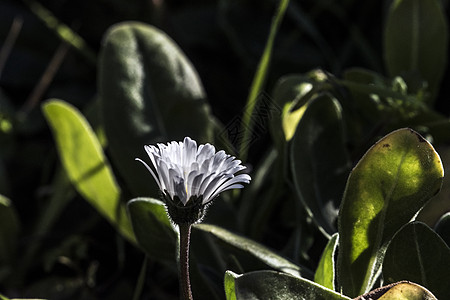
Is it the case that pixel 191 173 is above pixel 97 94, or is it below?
above

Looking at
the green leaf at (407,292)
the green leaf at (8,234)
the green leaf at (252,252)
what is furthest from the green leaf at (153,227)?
the green leaf at (8,234)

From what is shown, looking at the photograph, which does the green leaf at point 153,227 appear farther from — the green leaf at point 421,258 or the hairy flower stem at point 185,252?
the green leaf at point 421,258

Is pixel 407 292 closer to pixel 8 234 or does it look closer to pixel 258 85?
pixel 258 85

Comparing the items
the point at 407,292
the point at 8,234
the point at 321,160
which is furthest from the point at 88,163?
the point at 407,292

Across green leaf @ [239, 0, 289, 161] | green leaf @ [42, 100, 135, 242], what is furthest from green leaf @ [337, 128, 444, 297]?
green leaf @ [42, 100, 135, 242]

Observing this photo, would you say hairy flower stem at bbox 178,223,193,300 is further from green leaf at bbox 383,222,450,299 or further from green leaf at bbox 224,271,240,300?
green leaf at bbox 383,222,450,299
